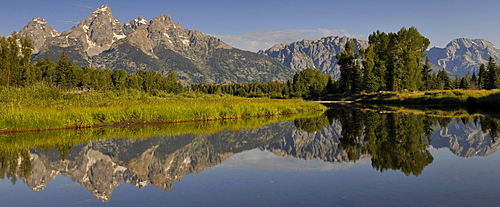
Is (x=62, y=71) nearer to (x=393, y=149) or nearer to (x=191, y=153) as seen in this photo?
(x=191, y=153)

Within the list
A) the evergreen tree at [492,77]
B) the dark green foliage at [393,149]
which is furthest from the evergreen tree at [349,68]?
the dark green foliage at [393,149]

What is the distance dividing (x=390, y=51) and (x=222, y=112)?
6531 centimetres

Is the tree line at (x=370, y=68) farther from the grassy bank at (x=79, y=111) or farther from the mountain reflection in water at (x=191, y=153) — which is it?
the mountain reflection in water at (x=191, y=153)

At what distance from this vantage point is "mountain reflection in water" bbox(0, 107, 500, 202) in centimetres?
1226

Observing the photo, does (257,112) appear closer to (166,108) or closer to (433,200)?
(166,108)

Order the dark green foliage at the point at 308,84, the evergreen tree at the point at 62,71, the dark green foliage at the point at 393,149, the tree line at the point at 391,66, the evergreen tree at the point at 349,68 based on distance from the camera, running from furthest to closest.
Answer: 1. the dark green foliage at the point at 308,84
2. the evergreen tree at the point at 349,68
3. the evergreen tree at the point at 62,71
4. the tree line at the point at 391,66
5. the dark green foliage at the point at 393,149

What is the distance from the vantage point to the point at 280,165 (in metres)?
14.3

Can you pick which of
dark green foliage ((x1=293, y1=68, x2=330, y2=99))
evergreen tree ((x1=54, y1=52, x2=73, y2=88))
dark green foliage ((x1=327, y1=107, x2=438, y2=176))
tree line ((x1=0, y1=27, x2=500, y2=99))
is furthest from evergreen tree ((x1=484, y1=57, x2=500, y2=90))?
evergreen tree ((x1=54, y1=52, x2=73, y2=88))

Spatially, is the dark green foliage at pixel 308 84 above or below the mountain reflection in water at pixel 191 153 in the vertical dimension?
above

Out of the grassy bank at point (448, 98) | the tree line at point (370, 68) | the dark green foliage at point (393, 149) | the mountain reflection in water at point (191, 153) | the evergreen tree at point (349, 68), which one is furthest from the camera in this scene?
the evergreen tree at point (349, 68)

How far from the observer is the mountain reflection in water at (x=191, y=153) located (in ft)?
40.2

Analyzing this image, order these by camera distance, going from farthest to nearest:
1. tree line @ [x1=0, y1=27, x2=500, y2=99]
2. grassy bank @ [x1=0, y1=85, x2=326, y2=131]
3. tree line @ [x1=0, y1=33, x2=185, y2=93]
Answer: tree line @ [x1=0, y1=27, x2=500, y2=99] < tree line @ [x1=0, y1=33, x2=185, y2=93] < grassy bank @ [x1=0, y1=85, x2=326, y2=131]

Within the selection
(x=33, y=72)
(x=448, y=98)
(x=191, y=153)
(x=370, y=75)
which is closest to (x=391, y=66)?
(x=370, y=75)

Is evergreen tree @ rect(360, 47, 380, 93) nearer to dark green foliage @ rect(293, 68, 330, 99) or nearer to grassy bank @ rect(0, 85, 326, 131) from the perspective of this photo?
dark green foliage @ rect(293, 68, 330, 99)
